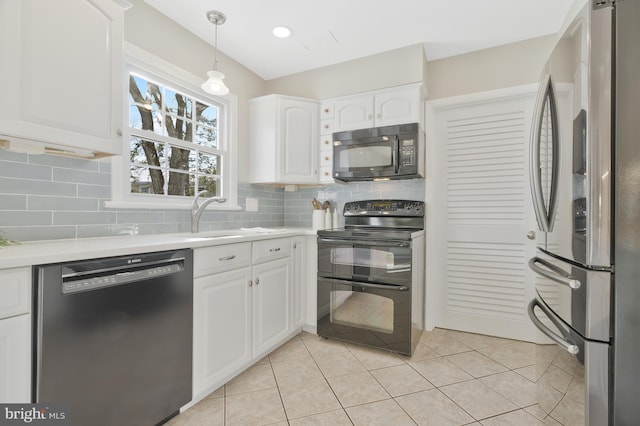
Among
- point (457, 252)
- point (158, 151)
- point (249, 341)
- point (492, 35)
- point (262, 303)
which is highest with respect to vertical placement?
point (492, 35)

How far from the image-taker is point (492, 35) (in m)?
2.44

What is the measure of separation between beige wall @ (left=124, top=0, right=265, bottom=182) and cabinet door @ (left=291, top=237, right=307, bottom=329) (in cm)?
91

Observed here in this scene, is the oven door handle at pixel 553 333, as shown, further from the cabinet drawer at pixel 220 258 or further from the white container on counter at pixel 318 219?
the white container on counter at pixel 318 219

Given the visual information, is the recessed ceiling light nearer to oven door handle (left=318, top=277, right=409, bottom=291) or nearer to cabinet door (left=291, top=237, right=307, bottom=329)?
cabinet door (left=291, top=237, right=307, bottom=329)

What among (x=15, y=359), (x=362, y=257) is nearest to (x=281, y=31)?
(x=362, y=257)

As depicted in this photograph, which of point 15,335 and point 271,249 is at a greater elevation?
point 271,249

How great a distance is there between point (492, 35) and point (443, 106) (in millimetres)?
636

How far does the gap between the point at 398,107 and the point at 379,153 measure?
44cm

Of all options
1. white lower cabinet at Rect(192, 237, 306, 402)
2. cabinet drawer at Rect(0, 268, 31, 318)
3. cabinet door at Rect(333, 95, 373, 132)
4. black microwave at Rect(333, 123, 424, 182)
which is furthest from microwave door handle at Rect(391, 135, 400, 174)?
cabinet drawer at Rect(0, 268, 31, 318)

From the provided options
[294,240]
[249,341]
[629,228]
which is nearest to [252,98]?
[294,240]

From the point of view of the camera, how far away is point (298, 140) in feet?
9.52

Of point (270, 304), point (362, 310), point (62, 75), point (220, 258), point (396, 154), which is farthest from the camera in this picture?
point (396, 154)

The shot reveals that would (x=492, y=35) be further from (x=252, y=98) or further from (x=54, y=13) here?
(x=54, y=13)

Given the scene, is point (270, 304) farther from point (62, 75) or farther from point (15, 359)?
point (62, 75)
